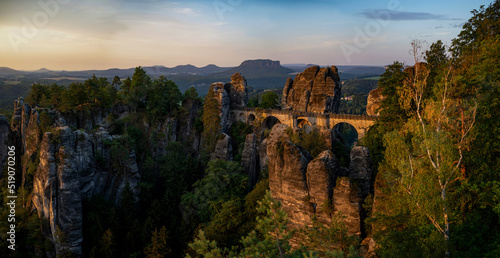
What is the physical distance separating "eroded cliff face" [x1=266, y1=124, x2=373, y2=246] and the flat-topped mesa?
27.2 metres

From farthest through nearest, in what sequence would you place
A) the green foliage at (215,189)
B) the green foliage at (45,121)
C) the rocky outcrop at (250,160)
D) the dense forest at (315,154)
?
the rocky outcrop at (250,160), the green foliage at (45,121), the green foliage at (215,189), the dense forest at (315,154)

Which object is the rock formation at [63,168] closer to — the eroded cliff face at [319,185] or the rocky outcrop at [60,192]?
the rocky outcrop at [60,192]

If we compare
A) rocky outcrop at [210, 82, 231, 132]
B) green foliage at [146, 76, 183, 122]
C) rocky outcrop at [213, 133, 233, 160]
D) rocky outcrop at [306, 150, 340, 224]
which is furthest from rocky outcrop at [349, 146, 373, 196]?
Result: green foliage at [146, 76, 183, 122]

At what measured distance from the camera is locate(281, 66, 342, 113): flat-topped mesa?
50875 mm

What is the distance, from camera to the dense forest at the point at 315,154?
1576cm

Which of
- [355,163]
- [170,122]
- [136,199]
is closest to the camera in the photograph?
[355,163]

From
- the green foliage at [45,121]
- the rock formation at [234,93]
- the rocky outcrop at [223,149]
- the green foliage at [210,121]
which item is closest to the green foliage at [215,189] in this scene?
the rocky outcrop at [223,149]

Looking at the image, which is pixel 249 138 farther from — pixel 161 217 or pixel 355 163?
pixel 355 163

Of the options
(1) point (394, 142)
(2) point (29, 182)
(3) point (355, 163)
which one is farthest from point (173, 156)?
(1) point (394, 142)

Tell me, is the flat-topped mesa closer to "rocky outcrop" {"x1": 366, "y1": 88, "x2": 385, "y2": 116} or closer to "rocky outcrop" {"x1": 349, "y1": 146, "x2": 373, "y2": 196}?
"rocky outcrop" {"x1": 366, "y1": 88, "x2": 385, "y2": 116}

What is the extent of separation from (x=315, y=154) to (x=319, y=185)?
844 cm

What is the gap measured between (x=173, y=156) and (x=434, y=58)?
3563 cm

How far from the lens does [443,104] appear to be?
17469 millimetres

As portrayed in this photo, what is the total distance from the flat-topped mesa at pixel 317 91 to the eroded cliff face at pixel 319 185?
27161 millimetres
